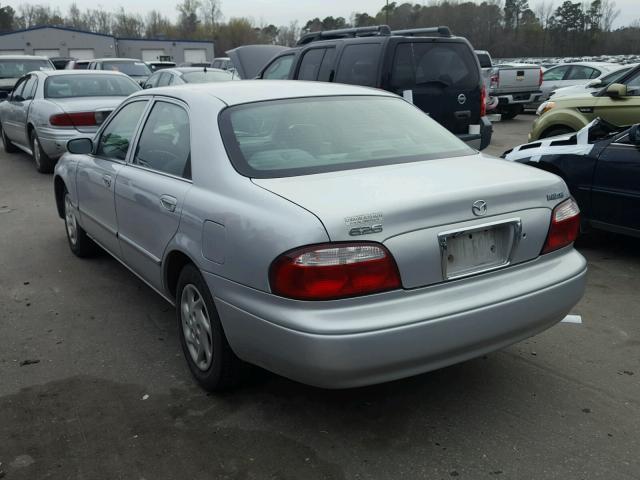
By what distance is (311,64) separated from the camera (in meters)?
8.28

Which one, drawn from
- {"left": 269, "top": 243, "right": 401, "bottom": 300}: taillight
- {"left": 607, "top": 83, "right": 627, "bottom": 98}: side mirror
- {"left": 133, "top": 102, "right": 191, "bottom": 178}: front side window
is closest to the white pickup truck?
{"left": 607, "top": 83, "right": 627, "bottom": 98}: side mirror

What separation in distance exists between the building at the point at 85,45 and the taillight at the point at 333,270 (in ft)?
183

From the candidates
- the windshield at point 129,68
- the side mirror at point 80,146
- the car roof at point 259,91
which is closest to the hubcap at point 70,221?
the side mirror at point 80,146

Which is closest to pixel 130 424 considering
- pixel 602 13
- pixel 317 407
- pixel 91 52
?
pixel 317 407

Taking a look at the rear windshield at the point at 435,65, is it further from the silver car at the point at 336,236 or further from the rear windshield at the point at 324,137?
the rear windshield at the point at 324,137

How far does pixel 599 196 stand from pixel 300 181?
11.5 feet

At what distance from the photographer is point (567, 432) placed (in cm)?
287

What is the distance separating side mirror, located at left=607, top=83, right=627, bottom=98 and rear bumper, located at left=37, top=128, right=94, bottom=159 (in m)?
7.32

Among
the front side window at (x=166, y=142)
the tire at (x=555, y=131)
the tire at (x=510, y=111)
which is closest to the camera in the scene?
the front side window at (x=166, y=142)

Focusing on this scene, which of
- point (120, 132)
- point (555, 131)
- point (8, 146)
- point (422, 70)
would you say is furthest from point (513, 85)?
point (120, 132)

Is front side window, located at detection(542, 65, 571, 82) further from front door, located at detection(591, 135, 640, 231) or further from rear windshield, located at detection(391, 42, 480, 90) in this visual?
front door, located at detection(591, 135, 640, 231)

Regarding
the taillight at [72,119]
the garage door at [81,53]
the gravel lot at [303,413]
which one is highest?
the garage door at [81,53]

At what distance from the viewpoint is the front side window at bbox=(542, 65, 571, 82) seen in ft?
59.6

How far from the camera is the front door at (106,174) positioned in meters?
4.30
